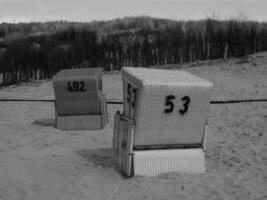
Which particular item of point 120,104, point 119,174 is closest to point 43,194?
point 119,174

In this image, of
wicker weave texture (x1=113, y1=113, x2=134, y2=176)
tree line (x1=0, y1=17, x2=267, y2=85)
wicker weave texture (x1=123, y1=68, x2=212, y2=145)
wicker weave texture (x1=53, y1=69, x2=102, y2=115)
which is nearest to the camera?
wicker weave texture (x1=123, y1=68, x2=212, y2=145)

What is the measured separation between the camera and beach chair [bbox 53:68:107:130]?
33.8 feet

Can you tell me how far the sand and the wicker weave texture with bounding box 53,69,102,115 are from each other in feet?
1.63

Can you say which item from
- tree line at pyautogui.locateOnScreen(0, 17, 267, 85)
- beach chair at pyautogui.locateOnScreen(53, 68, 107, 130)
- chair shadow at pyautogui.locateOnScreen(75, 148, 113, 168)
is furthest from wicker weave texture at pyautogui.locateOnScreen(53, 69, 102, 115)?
tree line at pyautogui.locateOnScreen(0, 17, 267, 85)

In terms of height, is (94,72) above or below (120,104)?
above

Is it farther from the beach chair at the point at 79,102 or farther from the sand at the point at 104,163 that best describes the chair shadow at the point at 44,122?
the beach chair at the point at 79,102

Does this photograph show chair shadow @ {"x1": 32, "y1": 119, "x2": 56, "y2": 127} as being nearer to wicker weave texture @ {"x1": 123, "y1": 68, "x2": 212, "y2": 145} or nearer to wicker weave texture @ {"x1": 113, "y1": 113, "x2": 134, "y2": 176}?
wicker weave texture @ {"x1": 113, "y1": 113, "x2": 134, "y2": 176}

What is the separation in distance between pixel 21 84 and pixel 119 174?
14.3 m

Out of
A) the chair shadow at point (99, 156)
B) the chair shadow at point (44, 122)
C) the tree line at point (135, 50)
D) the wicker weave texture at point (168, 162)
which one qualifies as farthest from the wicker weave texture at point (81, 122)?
the tree line at point (135, 50)

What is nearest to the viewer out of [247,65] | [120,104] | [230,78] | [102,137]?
[102,137]

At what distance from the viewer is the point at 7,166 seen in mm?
7211

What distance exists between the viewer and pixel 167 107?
6.70 meters

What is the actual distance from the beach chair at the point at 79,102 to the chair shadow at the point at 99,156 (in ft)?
6.47

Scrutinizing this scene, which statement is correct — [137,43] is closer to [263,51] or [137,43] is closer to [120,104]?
[263,51]
